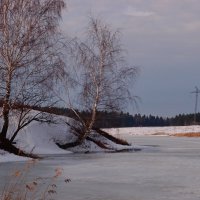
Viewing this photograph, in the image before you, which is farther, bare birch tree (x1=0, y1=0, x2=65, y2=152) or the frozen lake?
bare birch tree (x1=0, y1=0, x2=65, y2=152)

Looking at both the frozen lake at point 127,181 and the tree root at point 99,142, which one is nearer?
the frozen lake at point 127,181

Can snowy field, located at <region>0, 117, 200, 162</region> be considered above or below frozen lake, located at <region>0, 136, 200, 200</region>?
above

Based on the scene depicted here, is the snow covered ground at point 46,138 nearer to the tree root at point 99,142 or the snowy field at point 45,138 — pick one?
the snowy field at point 45,138

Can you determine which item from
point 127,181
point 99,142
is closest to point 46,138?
point 99,142

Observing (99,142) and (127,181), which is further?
(99,142)

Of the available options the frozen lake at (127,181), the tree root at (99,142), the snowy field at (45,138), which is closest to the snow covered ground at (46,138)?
the snowy field at (45,138)

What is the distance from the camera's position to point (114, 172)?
1492 centimetres

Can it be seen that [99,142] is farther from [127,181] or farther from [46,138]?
[127,181]

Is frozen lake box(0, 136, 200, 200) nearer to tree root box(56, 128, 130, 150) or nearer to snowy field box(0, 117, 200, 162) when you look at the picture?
snowy field box(0, 117, 200, 162)

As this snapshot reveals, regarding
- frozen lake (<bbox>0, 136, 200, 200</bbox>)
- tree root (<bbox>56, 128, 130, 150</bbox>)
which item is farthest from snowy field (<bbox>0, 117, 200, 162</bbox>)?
frozen lake (<bbox>0, 136, 200, 200</bbox>)

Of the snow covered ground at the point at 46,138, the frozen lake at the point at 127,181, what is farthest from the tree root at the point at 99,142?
the frozen lake at the point at 127,181

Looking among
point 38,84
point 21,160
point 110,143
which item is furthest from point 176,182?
point 110,143

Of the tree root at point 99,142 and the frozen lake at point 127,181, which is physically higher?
the tree root at point 99,142

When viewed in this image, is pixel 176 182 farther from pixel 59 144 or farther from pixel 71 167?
pixel 59 144
